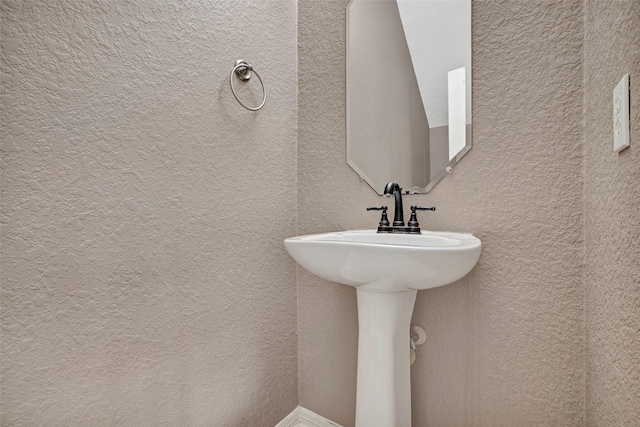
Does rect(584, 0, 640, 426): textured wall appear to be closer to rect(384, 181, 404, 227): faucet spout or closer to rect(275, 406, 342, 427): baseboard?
rect(384, 181, 404, 227): faucet spout

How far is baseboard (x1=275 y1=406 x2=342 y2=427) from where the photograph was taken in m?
1.40

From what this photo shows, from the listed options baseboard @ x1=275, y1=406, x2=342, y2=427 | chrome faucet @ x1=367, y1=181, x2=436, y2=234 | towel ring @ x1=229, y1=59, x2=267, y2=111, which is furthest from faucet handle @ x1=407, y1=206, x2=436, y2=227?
baseboard @ x1=275, y1=406, x2=342, y2=427

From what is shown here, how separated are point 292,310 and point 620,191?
1.16 m

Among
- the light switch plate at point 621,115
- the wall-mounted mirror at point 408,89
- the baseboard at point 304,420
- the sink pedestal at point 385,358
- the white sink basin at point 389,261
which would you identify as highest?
the wall-mounted mirror at point 408,89

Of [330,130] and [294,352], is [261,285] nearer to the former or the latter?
[294,352]

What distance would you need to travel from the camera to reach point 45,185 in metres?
Answer: 0.78

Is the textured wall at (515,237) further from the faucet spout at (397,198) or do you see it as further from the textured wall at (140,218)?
the textured wall at (140,218)

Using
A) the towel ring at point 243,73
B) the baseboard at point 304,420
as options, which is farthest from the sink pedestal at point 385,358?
the towel ring at point 243,73

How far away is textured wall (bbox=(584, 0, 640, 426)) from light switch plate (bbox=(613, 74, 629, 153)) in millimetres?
19

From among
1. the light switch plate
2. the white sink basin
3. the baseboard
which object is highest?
the light switch plate

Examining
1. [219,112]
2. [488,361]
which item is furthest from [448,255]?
[219,112]

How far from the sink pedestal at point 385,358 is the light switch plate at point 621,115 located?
0.62 meters

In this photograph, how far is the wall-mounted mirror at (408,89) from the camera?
1185mm

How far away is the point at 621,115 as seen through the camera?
0.67 m
